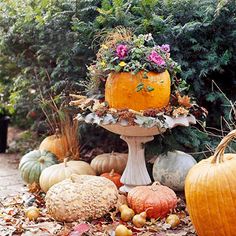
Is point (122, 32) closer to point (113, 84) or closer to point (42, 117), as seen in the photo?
point (113, 84)

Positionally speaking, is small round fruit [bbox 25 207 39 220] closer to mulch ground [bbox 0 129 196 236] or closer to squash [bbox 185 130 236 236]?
mulch ground [bbox 0 129 196 236]

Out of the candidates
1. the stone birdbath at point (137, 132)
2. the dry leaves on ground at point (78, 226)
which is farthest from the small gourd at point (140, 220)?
the stone birdbath at point (137, 132)

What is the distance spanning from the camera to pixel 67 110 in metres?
5.21

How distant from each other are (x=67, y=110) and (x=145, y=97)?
1521 mm

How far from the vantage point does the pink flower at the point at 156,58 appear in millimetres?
3959

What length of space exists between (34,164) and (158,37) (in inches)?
68.2

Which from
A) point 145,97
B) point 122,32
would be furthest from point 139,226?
point 122,32

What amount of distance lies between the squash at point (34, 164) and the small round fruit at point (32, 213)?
874 millimetres

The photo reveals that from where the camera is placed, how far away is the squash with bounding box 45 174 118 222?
3.58m

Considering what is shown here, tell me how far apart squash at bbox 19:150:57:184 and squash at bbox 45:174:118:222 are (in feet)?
3.24

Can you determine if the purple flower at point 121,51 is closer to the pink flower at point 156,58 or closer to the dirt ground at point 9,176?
the pink flower at point 156,58

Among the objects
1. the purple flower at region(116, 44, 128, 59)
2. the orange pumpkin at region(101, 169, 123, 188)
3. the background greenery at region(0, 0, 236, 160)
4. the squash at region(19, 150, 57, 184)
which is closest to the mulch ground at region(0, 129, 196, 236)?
the squash at region(19, 150, 57, 184)

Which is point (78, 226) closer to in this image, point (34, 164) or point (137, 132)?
point (137, 132)

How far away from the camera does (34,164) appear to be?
15.5ft
